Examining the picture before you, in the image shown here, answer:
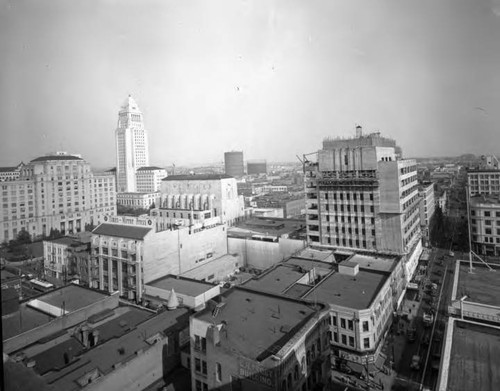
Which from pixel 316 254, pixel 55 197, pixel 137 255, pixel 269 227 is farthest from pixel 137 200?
pixel 316 254

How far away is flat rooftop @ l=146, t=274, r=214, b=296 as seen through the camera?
2794 cm

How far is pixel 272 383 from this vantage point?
13.0 m

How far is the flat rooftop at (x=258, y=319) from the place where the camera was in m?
15.1

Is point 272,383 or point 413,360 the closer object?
point 272,383

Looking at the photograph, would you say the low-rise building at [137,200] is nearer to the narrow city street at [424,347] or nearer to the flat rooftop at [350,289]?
the flat rooftop at [350,289]

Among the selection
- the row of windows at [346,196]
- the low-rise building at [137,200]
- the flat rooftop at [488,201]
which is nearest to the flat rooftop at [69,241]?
the row of windows at [346,196]

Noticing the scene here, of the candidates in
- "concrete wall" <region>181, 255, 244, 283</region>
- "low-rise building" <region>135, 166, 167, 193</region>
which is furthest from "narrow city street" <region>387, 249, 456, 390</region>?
"low-rise building" <region>135, 166, 167, 193</region>

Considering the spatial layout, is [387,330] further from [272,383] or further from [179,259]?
[179,259]

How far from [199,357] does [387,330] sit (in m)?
17.4

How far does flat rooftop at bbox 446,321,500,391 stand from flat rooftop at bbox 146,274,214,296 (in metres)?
18.2

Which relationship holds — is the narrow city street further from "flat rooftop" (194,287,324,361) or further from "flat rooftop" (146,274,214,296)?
"flat rooftop" (146,274,214,296)

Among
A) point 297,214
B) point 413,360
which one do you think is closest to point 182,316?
point 413,360

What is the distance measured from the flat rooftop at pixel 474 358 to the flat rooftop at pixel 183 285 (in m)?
18.2

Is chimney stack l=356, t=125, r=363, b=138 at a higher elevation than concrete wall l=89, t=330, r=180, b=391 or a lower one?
higher
